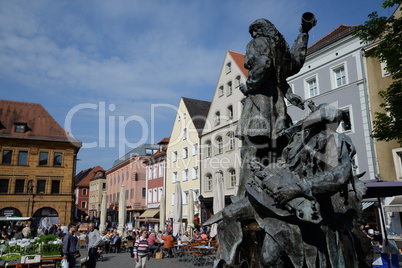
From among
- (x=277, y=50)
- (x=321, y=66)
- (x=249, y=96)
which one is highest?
(x=321, y=66)

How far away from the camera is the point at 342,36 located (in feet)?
68.3

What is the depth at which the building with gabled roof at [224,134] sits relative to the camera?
93.4ft

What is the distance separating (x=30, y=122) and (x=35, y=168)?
619 centimetres

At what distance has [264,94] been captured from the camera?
14.7ft

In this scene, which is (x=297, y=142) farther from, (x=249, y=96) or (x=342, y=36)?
(x=342, y=36)

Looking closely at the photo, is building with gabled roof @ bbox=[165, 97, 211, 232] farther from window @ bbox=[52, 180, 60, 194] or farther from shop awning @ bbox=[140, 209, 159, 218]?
window @ bbox=[52, 180, 60, 194]

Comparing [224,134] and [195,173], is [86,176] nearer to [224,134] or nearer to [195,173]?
[195,173]

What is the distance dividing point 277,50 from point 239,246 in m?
2.53

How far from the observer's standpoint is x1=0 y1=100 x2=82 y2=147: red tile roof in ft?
126

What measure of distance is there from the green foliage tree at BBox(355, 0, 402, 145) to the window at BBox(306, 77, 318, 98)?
10.7 metres

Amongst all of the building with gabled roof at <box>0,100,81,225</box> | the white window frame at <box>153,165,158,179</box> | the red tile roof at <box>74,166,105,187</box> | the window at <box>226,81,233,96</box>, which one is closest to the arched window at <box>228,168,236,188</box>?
the window at <box>226,81,233,96</box>

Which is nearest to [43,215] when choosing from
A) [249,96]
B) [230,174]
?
[230,174]

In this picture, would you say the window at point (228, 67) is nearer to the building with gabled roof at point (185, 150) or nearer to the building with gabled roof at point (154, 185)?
the building with gabled roof at point (185, 150)

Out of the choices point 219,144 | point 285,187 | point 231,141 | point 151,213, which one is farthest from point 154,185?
point 285,187
